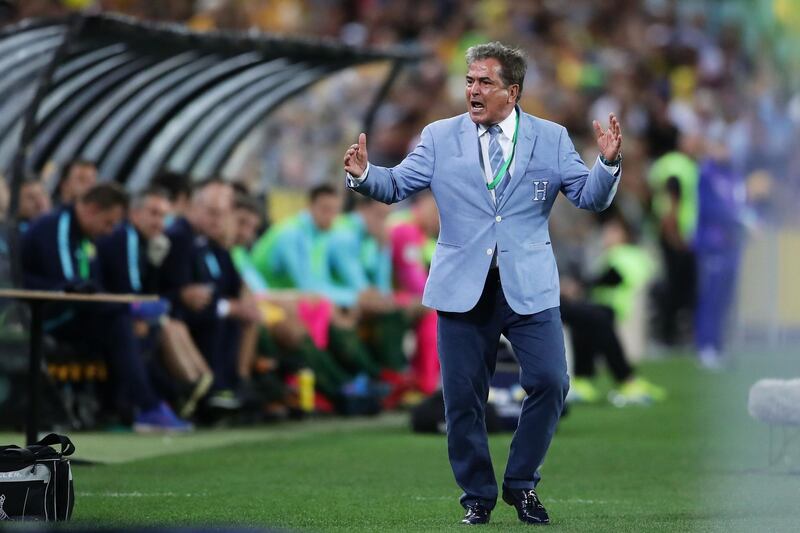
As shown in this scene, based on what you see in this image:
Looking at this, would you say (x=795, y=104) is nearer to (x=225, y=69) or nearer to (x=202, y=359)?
(x=225, y=69)

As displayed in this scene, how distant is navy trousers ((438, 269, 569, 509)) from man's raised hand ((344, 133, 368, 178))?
0.78 m

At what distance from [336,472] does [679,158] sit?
12.7 m

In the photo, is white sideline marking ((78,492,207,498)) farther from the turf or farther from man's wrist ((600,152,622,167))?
man's wrist ((600,152,622,167))

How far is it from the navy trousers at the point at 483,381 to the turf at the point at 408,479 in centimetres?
24

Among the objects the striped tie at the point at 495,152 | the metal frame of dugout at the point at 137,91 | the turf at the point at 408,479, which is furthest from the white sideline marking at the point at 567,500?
the metal frame of dugout at the point at 137,91

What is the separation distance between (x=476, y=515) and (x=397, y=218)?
9.79 meters

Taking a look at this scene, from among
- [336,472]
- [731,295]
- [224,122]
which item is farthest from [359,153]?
[731,295]

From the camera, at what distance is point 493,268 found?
7691mm

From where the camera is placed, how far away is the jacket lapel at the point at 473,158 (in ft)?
25.2

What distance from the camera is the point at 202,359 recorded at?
43.9 feet

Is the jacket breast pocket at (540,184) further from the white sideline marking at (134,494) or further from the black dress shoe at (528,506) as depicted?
the white sideline marking at (134,494)

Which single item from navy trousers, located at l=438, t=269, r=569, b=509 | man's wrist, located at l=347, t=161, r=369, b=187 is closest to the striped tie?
navy trousers, located at l=438, t=269, r=569, b=509

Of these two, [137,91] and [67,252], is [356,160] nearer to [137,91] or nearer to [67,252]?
[67,252]

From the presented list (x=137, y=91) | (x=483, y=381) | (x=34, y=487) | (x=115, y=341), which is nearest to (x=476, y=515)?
(x=483, y=381)
